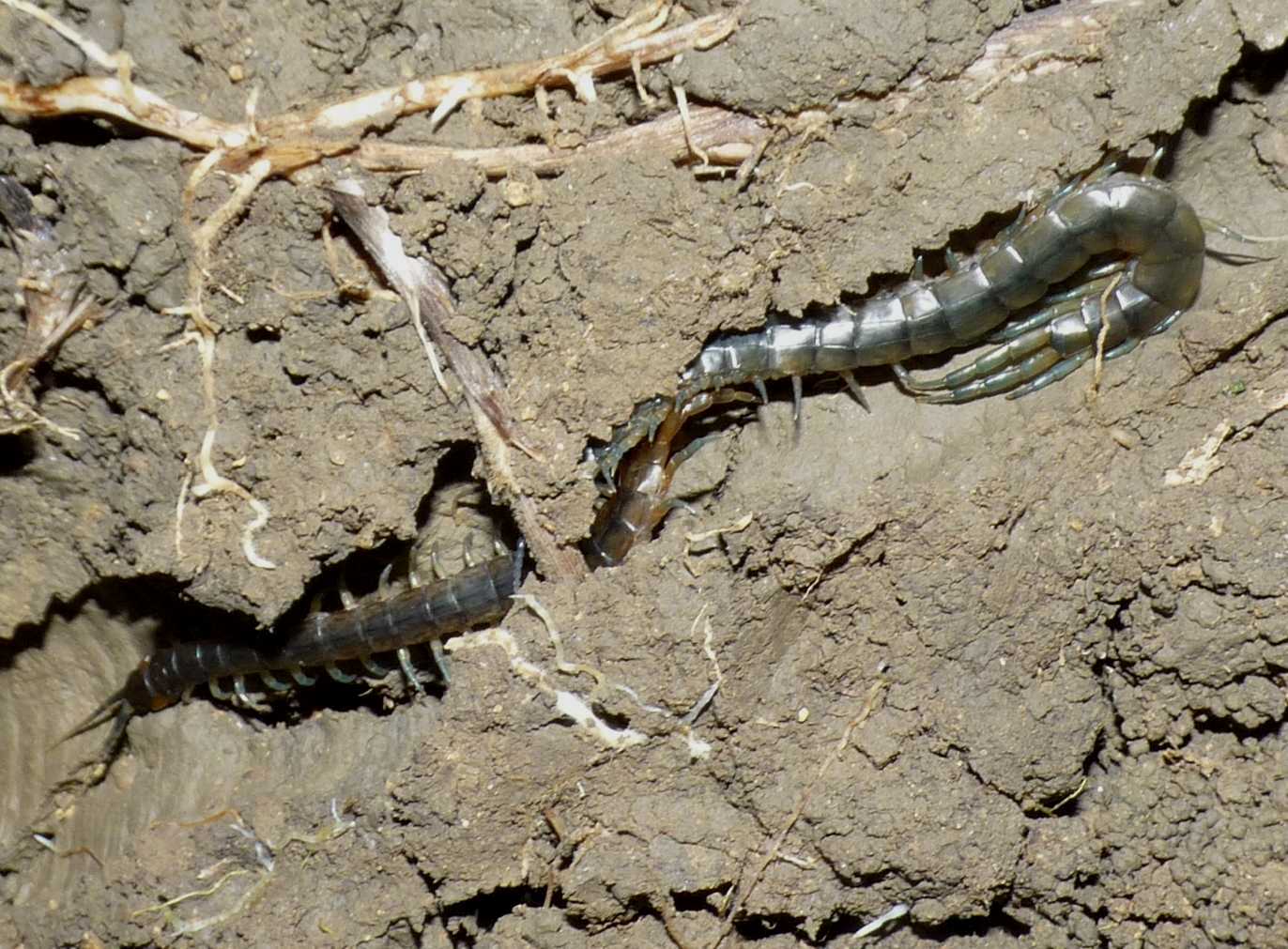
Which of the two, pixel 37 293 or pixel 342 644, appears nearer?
pixel 37 293

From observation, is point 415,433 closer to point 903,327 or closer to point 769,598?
point 769,598

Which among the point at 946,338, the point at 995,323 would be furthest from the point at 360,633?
the point at 995,323

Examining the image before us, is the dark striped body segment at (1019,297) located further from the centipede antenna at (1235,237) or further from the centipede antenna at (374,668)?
the centipede antenna at (374,668)

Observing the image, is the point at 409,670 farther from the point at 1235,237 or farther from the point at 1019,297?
the point at 1235,237

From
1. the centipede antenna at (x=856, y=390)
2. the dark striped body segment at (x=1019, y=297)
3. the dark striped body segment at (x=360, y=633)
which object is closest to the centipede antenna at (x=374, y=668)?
the dark striped body segment at (x=360, y=633)

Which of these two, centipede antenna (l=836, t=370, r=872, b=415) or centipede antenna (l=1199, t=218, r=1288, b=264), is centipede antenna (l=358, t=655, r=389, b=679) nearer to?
centipede antenna (l=836, t=370, r=872, b=415)
